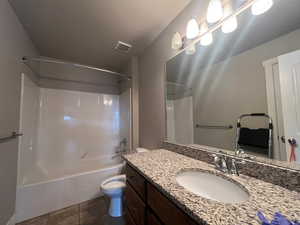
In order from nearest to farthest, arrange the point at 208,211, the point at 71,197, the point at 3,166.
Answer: the point at 208,211 → the point at 3,166 → the point at 71,197

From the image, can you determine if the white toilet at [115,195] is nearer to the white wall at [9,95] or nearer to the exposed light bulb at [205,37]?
the white wall at [9,95]

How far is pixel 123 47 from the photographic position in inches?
77.1

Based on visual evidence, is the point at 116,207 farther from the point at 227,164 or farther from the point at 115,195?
the point at 227,164

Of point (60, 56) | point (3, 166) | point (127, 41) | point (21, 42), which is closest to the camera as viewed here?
point (3, 166)

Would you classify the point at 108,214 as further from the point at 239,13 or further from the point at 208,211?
the point at 239,13

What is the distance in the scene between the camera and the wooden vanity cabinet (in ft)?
1.84

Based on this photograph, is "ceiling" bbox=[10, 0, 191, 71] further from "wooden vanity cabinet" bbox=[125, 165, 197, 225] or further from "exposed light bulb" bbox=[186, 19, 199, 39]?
"wooden vanity cabinet" bbox=[125, 165, 197, 225]

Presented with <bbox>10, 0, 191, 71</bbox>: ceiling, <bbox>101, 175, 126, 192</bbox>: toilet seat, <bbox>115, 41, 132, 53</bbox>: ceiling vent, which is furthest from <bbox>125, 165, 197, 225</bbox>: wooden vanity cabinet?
<bbox>115, 41, 132, 53</bbox>: ceiling vent

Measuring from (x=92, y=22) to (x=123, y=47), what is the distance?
552 mm

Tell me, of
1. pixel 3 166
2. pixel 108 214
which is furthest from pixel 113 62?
pixel 108 214

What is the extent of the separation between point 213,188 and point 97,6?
6.11ft

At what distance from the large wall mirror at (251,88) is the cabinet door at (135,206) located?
676 mm

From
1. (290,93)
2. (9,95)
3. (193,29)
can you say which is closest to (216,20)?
(193,29)

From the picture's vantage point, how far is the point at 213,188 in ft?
2.58
